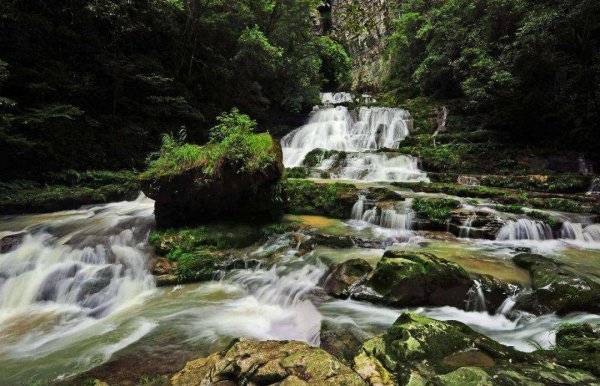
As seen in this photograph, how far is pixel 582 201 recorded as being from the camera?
941 centimetres

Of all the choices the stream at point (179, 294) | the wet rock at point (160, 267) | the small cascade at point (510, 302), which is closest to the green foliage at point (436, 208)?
the stream at point (179, 294)

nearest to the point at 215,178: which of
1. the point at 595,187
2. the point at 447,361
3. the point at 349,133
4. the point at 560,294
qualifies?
the point at 447,361

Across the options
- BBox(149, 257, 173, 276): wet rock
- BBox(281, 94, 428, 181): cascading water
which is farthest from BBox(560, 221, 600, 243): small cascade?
BBox(149, 257, 173, 276): wet rock

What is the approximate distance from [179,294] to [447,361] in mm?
4714

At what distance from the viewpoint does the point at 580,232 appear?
7.67 meters

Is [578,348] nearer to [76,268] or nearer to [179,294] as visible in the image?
[179,294]

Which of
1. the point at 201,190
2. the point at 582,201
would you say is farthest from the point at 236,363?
the point at 582,201

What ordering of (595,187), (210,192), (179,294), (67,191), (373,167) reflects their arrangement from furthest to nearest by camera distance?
(373,167) < (595,187) < (67,191) < (210,192) < (179,294)

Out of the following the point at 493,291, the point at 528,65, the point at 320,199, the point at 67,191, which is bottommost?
the point at 493,291

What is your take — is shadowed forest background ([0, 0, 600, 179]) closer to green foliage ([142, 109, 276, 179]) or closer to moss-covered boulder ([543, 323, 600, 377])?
green foliage ([142, 109, 276, 179])

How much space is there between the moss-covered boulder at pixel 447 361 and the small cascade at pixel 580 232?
6.74 meters

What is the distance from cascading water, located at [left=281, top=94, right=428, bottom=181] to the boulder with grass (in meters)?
7.57

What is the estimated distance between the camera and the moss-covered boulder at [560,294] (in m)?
4.21

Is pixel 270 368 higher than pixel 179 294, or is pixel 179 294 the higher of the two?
pixel 270 368
